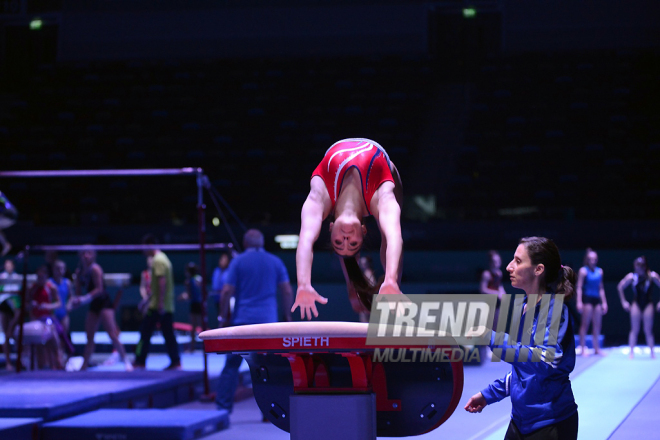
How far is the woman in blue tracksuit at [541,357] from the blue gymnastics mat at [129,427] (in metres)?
2.86

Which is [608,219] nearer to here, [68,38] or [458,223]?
[458,223]

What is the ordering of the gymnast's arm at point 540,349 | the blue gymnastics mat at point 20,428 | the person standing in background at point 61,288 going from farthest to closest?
1. the person standing in background at point 61,288
2. the blue gymnastics mat at point 20,428
3. the gymnast's arm at point 540,349

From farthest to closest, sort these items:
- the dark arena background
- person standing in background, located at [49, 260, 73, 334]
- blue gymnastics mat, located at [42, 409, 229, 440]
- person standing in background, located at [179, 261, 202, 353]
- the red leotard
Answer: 1. the dark arena background
2. person standing in background, located at [179, 261, 202, 353]
3. person standing in background, located at [49, 260, 73, 334]
4. blue gymnastics mat, located at [42, 409, 229, 440]
5. the red leotard

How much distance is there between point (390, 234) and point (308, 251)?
32 cm

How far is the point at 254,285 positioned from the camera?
5840 mm

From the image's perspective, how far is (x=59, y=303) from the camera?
28.0 feet

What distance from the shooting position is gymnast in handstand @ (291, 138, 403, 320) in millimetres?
2605

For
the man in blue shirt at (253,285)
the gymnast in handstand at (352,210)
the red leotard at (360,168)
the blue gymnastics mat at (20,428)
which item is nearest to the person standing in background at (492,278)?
the man in blue shirt at (253,285)

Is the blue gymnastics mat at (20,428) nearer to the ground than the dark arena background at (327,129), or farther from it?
nearer to the ground

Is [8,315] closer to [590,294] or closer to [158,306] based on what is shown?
[158,306]

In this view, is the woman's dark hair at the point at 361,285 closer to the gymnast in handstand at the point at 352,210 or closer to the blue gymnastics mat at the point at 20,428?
the gymnast in handstand at the point at 352,210

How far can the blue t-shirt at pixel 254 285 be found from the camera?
5.82 metres

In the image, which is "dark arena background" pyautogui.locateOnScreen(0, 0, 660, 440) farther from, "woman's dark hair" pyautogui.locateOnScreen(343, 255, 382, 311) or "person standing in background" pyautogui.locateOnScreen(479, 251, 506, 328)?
"woman's dark hair" pyautogui.locateOnScreen(343, 255, 382, 311)

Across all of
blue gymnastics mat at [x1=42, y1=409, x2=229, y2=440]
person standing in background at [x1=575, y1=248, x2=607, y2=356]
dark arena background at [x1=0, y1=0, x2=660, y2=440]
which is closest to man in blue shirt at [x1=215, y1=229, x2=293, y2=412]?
blue gymnastics mat at [x1=42, y1=409, x2=229, y2=440]
